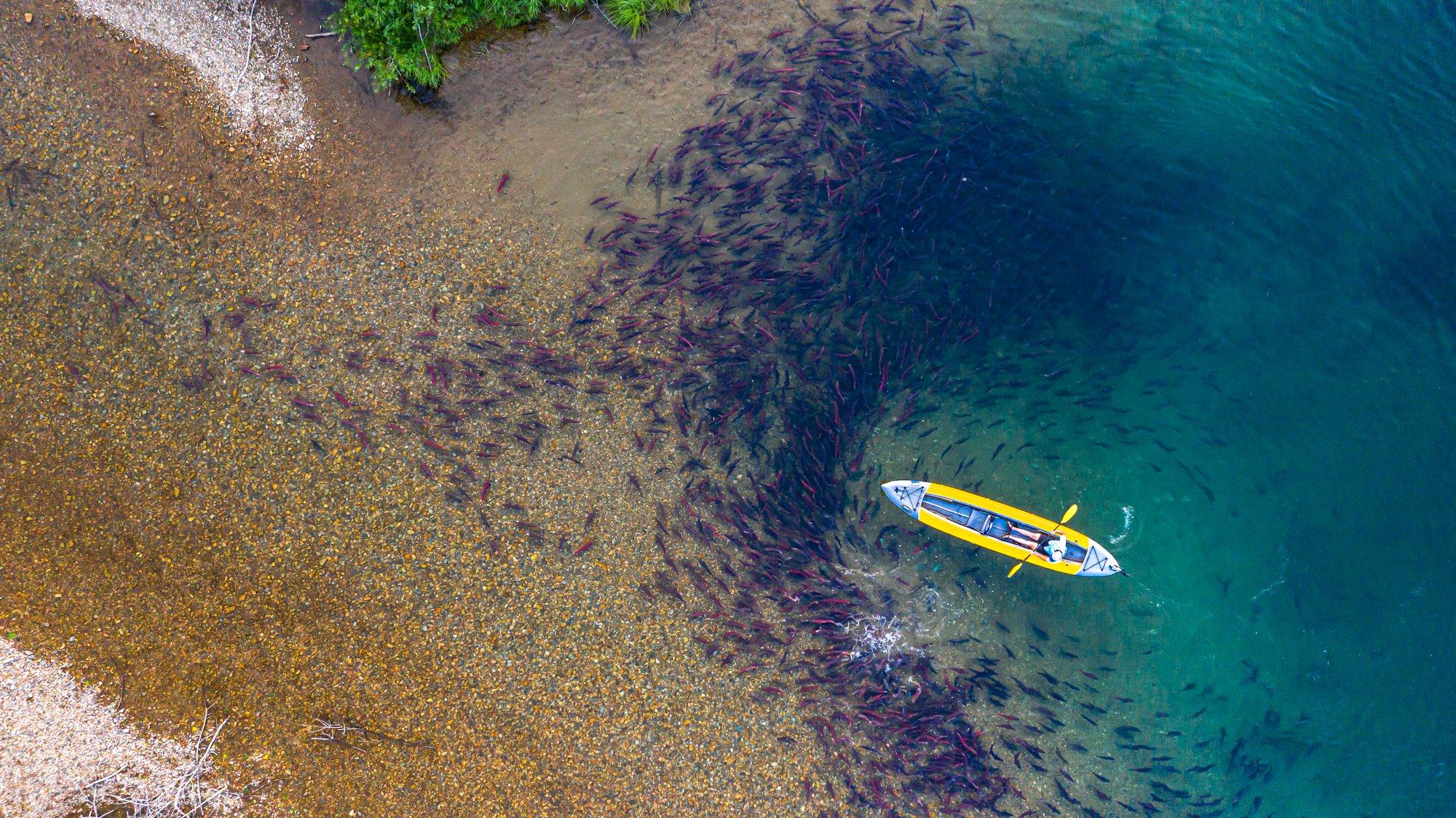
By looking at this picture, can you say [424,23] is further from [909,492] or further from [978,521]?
[978,521]

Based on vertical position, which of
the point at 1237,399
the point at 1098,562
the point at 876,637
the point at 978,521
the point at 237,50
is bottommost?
the point at 876,637

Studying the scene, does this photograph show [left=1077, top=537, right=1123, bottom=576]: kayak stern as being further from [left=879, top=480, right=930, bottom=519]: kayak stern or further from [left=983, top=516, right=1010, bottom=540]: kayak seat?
[left=879, top=480, right=930, bottom=519]: kayak stern

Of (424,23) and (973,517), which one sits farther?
(973,517)

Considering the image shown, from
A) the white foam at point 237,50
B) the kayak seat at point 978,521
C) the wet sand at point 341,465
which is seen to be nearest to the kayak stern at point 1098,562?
the kayak seat at point 978,521

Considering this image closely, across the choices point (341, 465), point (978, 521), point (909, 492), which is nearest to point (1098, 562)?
point (978, 521)

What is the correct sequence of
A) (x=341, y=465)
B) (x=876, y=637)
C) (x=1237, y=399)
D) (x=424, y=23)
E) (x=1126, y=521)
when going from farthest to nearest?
(x=1237, y=399) → (x=1126, y=521) → (x=876, y=637) → (x=341, y=465) → (x=424, y=23)
